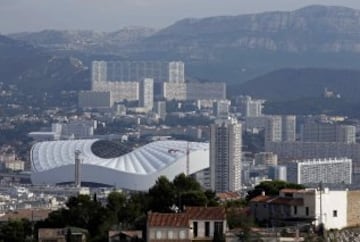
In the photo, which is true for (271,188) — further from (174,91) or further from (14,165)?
(174,91)

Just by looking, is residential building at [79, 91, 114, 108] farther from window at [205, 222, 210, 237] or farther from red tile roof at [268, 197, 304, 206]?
window at [205, 222, 210, 237]

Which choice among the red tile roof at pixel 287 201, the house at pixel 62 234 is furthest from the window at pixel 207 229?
the house at pixel 62 234

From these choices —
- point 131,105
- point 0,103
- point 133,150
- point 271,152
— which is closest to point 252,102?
point 131,105

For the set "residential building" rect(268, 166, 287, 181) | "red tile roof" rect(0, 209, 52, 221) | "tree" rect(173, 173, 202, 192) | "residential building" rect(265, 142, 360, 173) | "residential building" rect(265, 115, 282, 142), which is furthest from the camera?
"residential building" rect(265, 115, 282, 142)

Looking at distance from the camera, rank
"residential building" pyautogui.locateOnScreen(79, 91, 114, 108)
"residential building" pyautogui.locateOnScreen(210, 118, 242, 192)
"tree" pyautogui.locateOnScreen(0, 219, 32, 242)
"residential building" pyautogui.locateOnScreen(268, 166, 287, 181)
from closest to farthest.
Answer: "tree" pyautogui.locateOnScreen(0, 219, 32, 242) < "residential building" pyautogui.locateOnScreen(210, 118, 242, 192) < "residential building" pyautogui.locateOnScreen(268, 166, 287, 181) < "residential building" pyautogui.locateOnScreen(79, 91, 114, 108)

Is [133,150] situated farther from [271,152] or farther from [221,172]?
[271,152]

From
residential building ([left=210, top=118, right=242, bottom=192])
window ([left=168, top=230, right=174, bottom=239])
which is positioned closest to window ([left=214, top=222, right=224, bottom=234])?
window ([left=168, top=230, right=174, bottom=239])
